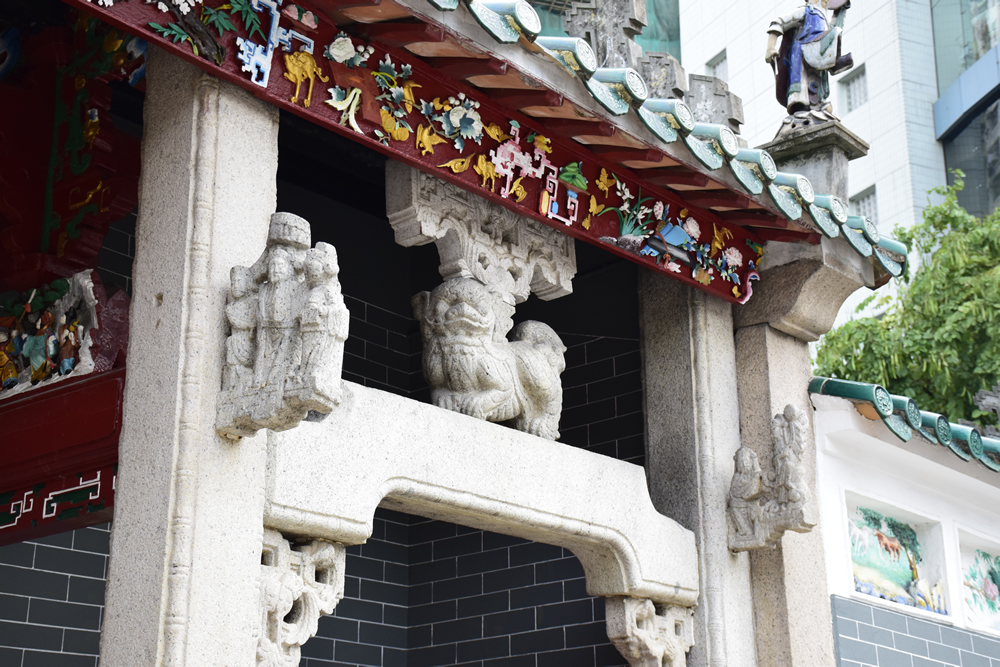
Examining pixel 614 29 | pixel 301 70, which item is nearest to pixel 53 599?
pixel 301 70

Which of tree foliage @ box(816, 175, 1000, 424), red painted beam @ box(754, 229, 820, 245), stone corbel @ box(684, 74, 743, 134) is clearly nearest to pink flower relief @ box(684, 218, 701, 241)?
red painted beam @ box(754, 229, 820, 245)

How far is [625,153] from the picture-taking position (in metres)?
5.70

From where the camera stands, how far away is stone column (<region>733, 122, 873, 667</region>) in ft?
20.7

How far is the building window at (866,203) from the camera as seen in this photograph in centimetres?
2208

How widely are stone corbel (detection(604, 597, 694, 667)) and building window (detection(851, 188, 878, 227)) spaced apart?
1720cm

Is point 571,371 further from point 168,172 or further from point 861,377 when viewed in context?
point 861,377

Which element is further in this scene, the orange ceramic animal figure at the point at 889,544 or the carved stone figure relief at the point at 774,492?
the orange ceramic animal figure at the point at 889,544

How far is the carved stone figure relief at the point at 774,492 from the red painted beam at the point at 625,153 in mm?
1502

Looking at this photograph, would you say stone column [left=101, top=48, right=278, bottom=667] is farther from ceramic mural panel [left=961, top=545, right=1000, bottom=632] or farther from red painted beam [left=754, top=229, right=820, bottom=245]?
ceramic mural panel [left=961, top=545, right=1000, bottom=632]

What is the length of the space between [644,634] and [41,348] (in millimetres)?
2857

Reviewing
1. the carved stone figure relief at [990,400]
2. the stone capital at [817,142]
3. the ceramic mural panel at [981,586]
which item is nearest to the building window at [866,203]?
the carved stone figure relief at [990,400]

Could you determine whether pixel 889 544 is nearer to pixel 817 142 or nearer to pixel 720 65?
pixel 817 142

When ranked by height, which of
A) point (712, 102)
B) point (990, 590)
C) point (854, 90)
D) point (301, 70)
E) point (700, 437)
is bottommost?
point (990, 590)

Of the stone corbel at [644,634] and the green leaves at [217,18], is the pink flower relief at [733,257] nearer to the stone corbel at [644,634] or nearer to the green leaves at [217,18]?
the stone corbel at [644,634]
